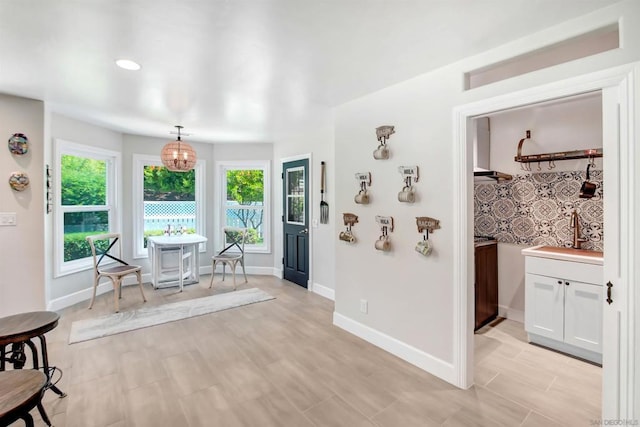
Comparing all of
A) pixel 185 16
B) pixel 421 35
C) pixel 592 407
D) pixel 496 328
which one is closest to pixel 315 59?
pixel 421 35

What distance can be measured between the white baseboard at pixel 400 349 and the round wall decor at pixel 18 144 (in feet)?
12.5

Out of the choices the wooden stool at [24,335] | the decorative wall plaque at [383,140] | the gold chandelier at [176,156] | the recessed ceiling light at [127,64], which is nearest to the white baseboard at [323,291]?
the decorative wall plaque at [383,140]

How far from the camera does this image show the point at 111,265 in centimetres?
470

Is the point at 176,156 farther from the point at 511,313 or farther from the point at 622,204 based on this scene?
the point at 511,313

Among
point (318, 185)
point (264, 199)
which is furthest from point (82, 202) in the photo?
point (318, 185)

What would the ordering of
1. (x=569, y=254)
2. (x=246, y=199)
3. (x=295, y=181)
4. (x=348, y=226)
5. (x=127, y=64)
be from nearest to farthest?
1. (x=127, y=64)
2. (x=569, y=254)
3. (x=348, y=226)
4. (x=295, y=181)
5. (x=246, y=199)

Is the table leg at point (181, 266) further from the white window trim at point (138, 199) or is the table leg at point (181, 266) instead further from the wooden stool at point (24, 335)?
the wooden stool at point (24, 335)

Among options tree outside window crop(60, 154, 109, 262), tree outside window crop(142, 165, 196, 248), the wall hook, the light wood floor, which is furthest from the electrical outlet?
tree outside window crop(60, 154, 109, 262)

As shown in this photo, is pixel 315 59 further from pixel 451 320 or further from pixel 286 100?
pixel 451 320

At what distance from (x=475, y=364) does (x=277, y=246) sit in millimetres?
3783

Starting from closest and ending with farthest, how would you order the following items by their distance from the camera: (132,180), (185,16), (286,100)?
(185,16)
(286,100)
(132,180)

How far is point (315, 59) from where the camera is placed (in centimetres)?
228

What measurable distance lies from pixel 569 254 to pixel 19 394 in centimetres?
396

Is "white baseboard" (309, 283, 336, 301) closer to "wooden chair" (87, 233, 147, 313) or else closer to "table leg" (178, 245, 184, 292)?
"table leg" (178, 245, 184, 292)
